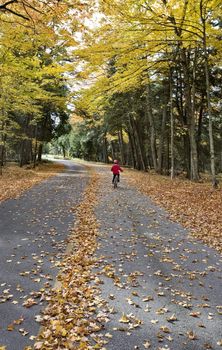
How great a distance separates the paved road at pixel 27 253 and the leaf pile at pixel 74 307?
0.20 meters

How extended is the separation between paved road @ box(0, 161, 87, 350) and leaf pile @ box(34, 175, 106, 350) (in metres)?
0.20

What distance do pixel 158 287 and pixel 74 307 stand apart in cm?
164

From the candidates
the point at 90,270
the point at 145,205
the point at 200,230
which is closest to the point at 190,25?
the point at 145,205

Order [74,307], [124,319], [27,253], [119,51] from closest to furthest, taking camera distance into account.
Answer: [124,319], [74,307], [27,253], [119,51]

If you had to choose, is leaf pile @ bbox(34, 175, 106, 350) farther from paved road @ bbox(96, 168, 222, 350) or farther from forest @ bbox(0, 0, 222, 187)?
forest @ bbox(0, 0, 222, 187)

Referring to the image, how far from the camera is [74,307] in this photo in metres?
5.46

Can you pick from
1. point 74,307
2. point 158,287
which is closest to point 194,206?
point 158,287

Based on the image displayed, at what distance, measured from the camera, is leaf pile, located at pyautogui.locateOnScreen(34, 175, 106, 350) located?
180 inches

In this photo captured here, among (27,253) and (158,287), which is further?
(27,253)

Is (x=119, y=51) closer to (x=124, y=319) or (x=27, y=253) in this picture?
(x=27, y=253)

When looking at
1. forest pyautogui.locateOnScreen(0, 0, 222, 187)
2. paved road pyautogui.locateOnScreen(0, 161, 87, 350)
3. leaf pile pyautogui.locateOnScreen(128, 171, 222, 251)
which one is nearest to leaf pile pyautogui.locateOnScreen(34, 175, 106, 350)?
paved road pyautogui.locateOnScreen(0, 161, 87, 350)

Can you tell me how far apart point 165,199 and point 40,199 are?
535 cm

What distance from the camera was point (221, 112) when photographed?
27.7 m

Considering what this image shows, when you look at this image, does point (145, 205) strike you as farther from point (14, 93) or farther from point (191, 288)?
point (14, 93)
